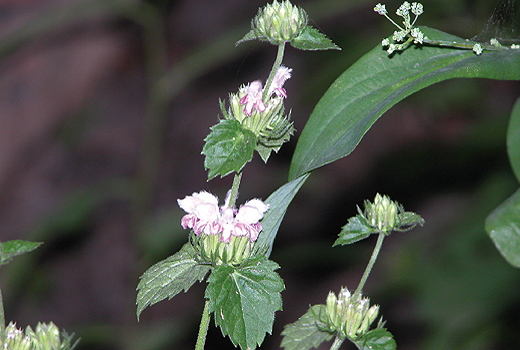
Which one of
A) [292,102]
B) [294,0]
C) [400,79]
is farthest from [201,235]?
[292,102]

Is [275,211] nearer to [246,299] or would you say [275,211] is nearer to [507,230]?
[246,299]

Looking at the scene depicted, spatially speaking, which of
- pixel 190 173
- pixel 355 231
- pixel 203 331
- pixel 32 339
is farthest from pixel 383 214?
pixel 190 173

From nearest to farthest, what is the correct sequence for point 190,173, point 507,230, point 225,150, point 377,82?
point 507,230 < point 225,150 < point 377,82 < point 190,173

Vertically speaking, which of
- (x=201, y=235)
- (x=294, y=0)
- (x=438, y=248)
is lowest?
(x=201, y=235)

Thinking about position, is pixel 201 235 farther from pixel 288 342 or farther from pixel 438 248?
pixel 438 248

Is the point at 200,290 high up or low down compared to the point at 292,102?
down

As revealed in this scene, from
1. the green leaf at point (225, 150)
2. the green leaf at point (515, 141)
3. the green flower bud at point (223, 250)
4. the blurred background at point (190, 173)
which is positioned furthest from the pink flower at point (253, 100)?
the blurred background at point (190, 173)

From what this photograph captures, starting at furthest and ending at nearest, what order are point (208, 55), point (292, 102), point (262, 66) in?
point (262, 66)
point (292, 102)
point (208, 55)

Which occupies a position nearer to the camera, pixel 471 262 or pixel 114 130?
pixel 471 262
